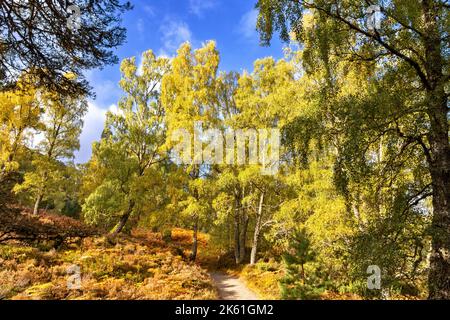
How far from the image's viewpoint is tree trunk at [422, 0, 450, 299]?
498 cm

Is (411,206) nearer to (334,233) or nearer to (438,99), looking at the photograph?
(438,99)

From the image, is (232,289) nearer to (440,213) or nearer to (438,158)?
(440,213)

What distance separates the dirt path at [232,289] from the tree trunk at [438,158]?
7731mm

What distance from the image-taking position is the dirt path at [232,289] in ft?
37.6

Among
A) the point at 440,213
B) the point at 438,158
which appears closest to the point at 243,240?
the point at 440,213

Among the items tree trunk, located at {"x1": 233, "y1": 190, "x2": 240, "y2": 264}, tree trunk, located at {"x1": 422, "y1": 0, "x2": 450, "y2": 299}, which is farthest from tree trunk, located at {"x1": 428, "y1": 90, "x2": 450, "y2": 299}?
tree trunk, located at {"x1": 233, "y1": 190, "x2": 240, "y2": 264}

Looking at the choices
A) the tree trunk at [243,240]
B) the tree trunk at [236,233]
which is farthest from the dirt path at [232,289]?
the tree trunk at [243,240]

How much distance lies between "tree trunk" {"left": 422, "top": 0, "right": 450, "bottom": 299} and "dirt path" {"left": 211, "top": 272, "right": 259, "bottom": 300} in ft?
25.4

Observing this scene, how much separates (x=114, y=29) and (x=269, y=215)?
1422cm

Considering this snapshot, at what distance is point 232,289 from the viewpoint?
13.0 metres

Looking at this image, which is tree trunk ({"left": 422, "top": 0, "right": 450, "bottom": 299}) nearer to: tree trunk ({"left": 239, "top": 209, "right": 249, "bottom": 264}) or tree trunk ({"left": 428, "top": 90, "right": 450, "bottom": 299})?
tree trunk ({"left": 428, "top": 90, "right": 450, "bottom": 299})

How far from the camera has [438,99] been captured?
4938 millimetres

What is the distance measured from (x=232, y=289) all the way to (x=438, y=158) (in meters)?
10.5

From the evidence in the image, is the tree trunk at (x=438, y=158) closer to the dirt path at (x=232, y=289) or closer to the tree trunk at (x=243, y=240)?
the dirt path at (x=232, y=289)
